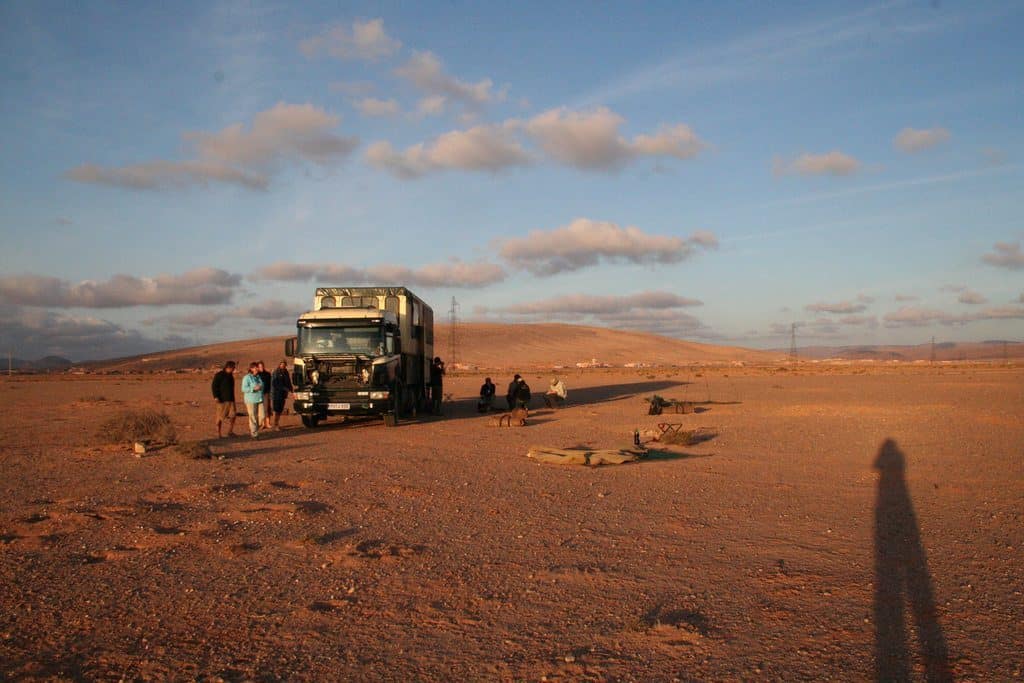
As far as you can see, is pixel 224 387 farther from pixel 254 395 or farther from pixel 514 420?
pixel 514 420

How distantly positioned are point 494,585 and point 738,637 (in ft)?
7.30

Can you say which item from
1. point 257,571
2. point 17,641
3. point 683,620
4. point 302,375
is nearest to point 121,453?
point 302,375

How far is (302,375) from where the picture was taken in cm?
1972

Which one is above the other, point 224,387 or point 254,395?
point 224,387

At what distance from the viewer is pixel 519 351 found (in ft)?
421

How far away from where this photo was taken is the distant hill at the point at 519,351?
116363mm

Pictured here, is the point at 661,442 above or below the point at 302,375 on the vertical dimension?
below

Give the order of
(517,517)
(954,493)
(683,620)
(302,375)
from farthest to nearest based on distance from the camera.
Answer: (302,375) < (954,493) < (517,517) < (683,620)

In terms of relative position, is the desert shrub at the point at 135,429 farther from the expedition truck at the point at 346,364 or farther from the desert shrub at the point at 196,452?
the expedition truck at the point at 346,364

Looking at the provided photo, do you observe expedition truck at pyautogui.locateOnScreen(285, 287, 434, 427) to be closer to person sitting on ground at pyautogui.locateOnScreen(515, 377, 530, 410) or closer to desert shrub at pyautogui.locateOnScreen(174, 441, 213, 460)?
person sitting on ground at pyautogui.locateOnScreen(515, 377, 530, 410)

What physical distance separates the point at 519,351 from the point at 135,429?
112 metres

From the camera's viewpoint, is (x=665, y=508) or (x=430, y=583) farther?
(x=665, y=508)

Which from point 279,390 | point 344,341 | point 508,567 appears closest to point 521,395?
point 344,341

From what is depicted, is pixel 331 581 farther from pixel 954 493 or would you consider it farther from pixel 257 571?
pixel 954 493
